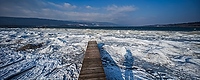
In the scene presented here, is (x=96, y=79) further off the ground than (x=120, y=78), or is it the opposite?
(x=96, y=79)

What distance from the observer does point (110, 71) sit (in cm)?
486

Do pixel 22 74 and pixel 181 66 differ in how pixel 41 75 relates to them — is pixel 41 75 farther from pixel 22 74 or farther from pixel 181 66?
pixel 181 66

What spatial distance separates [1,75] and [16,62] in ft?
5.08

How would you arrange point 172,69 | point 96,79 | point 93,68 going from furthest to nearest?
point 172,69 → point 93,68 → point 96,79

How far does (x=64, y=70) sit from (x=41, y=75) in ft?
3.10

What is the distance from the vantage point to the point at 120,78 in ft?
13.9

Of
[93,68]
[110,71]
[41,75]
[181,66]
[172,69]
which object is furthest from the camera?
[181,66]

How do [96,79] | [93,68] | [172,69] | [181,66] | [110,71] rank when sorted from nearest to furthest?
1. [96,79]
2. [93,68]
3. [110,71]
4. [172,69]
5. [181,66]

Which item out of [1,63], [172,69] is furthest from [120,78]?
[1,63]

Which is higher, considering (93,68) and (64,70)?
(93,68)

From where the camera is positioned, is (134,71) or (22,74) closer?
(22,74)

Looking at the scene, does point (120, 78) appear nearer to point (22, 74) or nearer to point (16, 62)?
point (22, 74)

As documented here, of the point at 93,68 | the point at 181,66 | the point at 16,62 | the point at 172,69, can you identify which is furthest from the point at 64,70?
the point at 181,66

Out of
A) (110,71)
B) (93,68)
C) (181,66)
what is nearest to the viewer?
(93,68)
